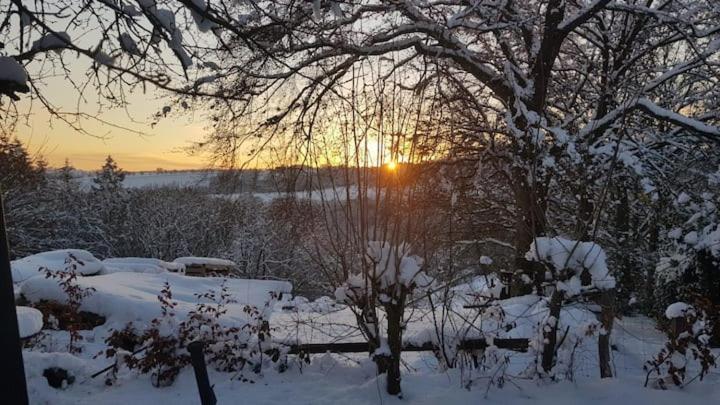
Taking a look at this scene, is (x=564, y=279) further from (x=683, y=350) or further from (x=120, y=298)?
(x=120, y=298)

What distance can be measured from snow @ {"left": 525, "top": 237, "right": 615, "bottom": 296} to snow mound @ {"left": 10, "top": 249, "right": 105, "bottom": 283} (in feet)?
31.9

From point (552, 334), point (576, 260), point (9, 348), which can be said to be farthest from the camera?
point (552, 334)

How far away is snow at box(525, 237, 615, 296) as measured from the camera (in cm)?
391

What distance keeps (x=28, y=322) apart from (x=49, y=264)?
8.02 meters

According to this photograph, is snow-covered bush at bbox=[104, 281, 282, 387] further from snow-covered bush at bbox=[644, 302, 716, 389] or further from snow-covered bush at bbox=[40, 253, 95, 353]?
snow-covered bush at bbox=[644, 302, 716, 389]

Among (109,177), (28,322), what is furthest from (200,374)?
(109,177)

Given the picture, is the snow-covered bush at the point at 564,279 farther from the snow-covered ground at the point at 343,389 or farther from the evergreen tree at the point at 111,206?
the evergreen tree at the point at 111,206

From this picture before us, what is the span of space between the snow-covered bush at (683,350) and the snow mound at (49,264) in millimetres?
10368

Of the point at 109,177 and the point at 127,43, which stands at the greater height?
the point at 127,43

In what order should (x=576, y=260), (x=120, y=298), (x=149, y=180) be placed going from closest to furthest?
(x=576, y=260) → (x=120, y=298) → (x=149, y=180)

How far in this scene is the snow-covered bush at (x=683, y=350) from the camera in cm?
390

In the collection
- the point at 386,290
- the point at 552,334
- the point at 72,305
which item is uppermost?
the point at 386,290

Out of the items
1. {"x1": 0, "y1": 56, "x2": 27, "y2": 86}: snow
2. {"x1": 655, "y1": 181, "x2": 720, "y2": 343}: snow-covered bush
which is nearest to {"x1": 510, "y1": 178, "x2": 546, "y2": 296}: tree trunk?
{"x1": 655, "y1": 181, "x2": 720, "y2": 343}: snow-covered bush

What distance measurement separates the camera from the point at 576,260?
399cm
